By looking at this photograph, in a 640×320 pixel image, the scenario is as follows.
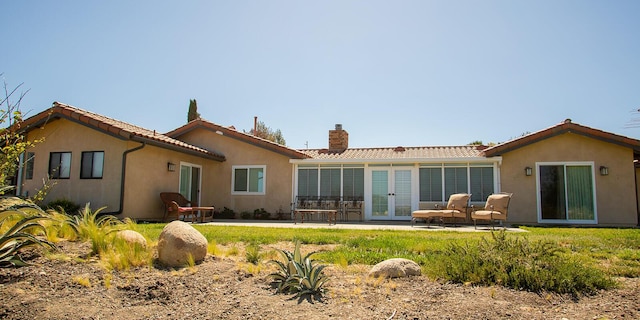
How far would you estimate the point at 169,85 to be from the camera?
51.8ft

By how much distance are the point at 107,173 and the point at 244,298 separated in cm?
1085

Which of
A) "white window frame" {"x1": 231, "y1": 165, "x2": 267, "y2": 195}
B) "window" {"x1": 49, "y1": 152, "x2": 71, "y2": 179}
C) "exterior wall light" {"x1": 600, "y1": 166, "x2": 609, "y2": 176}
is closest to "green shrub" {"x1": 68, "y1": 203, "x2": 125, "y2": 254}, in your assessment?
"window" {"x1": 49, "y1": 152, "x2": 71, "y2": 179}

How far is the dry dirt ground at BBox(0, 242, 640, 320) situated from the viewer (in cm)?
348

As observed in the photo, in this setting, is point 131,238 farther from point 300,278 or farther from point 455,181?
point 455,181

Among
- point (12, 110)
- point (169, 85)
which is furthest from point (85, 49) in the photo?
point (12, 110)

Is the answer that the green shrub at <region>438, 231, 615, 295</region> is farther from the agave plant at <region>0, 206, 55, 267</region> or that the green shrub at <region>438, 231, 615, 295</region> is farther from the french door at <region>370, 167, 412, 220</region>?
the french door at <region>370, 167, 412, 220</region>

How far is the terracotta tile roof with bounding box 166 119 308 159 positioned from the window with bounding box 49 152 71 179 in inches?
171

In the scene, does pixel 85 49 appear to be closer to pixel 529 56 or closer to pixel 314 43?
pixel 314 43

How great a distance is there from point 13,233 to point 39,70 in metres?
6.71

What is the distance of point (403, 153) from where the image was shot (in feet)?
55.8

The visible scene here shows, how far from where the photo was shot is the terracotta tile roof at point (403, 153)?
51.2 ft

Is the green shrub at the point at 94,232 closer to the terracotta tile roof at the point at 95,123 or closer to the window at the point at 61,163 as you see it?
the terracotta tile roof at the point at 95,123

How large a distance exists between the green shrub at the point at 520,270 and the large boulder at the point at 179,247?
112 inches

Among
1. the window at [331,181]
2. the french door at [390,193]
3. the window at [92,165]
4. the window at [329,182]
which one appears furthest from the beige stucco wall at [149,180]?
the french door at [390,193]
